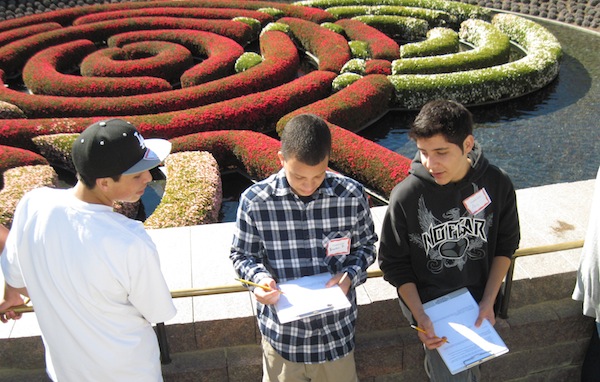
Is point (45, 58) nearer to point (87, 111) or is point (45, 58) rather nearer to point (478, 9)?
point (87, 111)

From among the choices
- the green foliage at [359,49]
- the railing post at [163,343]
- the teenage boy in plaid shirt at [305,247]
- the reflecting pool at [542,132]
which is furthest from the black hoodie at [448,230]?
the green foliage at [359,49]

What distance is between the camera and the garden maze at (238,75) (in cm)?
758

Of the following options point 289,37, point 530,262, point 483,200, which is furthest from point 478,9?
point 483,200

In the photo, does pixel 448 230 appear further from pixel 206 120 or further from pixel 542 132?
pixel 542 132

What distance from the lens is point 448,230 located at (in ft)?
10.2

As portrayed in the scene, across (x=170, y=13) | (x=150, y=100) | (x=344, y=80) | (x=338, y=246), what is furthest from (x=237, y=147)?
(x=170, y=13)

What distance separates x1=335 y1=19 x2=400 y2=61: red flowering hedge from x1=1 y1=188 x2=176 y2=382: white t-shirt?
372 inches

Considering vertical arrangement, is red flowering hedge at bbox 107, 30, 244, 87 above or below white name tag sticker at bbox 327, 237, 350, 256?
below

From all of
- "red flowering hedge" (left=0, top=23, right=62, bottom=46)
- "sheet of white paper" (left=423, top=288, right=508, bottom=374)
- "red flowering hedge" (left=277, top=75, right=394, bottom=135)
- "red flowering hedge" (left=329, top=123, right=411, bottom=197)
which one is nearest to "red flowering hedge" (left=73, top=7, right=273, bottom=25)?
"red flowering hedge" (left=0, top=23, right=62, bottom=46)

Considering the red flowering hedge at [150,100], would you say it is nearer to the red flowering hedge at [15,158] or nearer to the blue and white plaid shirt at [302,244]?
the red flowering hedge at [15,158]

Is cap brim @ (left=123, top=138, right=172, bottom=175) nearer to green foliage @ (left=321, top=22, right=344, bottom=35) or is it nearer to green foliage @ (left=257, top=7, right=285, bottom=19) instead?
green foliage @ (left=321, top=22, right=344, bottom=35)

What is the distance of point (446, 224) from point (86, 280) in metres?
1.87

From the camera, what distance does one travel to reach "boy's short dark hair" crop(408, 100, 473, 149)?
2.91 metres

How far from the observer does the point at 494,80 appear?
394 inches
